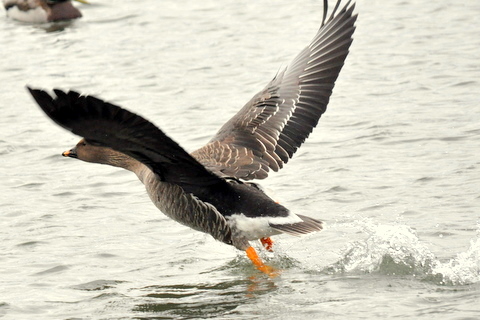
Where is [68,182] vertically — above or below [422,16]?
below

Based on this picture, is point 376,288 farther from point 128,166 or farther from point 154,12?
point 154,12

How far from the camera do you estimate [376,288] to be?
23.2 ft

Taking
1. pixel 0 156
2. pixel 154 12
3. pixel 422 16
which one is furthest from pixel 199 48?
pixel 0 156

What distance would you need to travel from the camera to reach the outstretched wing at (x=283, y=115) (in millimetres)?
8078

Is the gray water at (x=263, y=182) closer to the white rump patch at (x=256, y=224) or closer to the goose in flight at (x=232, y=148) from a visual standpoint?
the white rump patch at (x=256, y=224)

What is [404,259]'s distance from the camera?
7.46 m

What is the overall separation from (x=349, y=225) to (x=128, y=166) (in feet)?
6.84

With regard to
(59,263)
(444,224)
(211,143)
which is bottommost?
(59,263)

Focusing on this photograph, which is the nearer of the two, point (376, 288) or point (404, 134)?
point (376, 288)

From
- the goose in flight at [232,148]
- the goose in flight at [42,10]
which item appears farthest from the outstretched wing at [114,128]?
the goose in flight at [42,10]

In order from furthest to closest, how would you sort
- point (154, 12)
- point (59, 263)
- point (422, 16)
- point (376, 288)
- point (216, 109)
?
point (154, 12) → point (422, 16) → point (216, 109) → point (59, 263) → point (376, 288)

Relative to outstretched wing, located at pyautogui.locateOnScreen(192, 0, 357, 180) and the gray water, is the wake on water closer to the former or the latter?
the gray water

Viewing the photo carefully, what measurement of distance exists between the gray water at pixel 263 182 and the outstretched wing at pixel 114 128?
43.3 inches

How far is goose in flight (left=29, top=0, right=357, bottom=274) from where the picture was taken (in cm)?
641
